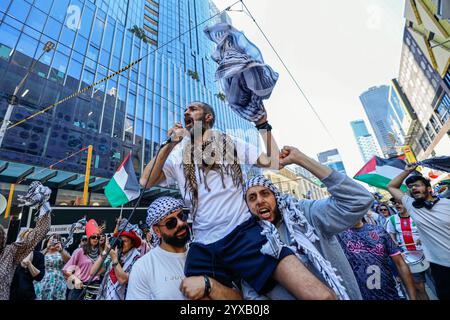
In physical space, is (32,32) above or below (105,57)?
below

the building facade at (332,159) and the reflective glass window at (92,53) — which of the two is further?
the building facade at (332,159)

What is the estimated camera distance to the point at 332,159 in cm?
10881

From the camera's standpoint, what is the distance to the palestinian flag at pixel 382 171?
18.8ft

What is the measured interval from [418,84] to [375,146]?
191m

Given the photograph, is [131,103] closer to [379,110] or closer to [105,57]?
[105,57]

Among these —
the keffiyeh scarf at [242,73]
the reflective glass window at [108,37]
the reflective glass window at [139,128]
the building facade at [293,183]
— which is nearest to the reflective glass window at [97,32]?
the reflective glass window at [108,37]

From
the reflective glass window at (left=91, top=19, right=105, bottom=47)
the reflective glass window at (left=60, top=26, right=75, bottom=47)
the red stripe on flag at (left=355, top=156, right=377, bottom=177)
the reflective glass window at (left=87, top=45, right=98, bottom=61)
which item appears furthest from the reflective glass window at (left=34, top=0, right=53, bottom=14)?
the red stripe on flag at (left=355, top=156, right=377, bottom=177)

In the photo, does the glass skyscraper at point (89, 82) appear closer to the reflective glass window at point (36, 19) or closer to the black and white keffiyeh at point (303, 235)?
the reflective glass window at point (36, 19)

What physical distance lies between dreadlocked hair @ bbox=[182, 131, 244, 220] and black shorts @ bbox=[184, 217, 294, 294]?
40cm

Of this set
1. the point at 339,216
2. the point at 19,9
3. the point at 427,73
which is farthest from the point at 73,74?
the point at 427,73

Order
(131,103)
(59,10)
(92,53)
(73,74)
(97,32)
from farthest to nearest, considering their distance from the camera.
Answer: (131,103) → (97,32) → (92,53) → (59,10) → (73,74)

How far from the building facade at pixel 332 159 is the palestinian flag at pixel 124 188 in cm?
10628

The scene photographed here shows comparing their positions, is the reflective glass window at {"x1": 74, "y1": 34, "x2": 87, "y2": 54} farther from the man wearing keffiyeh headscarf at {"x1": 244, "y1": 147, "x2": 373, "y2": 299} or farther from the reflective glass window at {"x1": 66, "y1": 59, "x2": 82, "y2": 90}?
the man wearing keffiyeh headscarf at {"x1": 244, "y1": 147, "x2": 373, "y2": 299}

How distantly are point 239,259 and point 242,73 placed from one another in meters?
1.77
